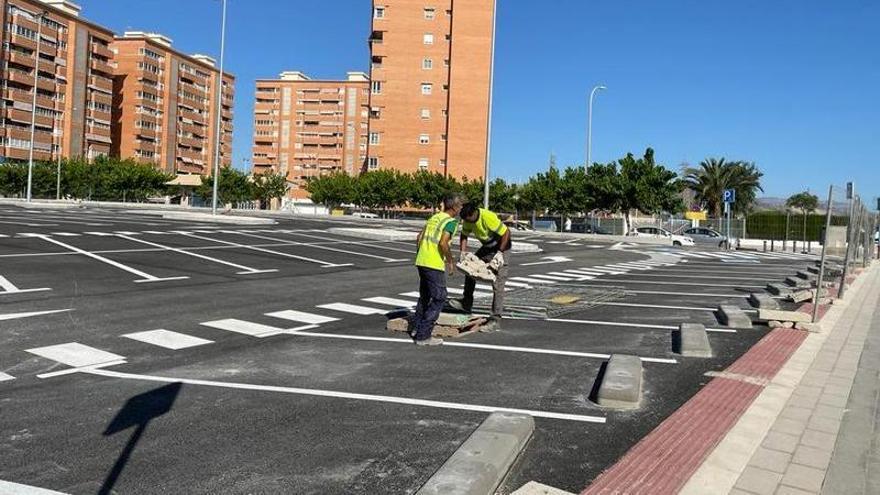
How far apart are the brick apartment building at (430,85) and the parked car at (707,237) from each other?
124 ft

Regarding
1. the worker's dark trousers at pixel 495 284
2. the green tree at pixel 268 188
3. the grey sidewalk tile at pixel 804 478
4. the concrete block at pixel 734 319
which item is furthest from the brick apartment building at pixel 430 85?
the grey sidewalk tile at pixel 804 478

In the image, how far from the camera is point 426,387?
6.15 meters

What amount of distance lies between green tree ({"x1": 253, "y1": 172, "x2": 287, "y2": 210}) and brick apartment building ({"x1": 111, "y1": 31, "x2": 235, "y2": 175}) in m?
38.1

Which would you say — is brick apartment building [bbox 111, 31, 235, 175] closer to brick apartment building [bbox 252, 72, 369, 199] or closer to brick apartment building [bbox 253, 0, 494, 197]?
brick apartment building [bbox 252, 72, 369, 199]

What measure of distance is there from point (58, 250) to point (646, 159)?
44.5m

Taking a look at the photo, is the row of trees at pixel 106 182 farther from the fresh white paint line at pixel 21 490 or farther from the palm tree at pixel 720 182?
the fresh white paint line at pixel 21 490

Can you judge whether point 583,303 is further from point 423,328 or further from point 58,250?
point 58,250

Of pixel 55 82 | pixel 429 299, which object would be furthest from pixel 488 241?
pixel 55 82

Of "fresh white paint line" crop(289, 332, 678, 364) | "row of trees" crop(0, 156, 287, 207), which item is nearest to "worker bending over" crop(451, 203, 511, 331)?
"fresh white paint line" crop(289, 332, 678, 364)

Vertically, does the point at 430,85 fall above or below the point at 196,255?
above

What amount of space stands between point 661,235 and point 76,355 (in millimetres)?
44927

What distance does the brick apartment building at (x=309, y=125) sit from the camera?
470 feet

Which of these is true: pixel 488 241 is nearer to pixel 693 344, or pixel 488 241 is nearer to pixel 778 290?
pixel 693 344

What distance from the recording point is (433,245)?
7.98m
